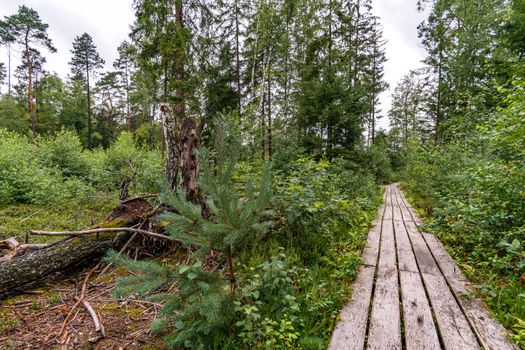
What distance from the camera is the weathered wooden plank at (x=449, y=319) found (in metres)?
1.72

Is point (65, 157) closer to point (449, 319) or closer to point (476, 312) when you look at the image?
point (449, 319)

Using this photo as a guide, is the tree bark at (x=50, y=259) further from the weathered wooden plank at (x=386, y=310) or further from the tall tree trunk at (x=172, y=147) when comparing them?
the weathered wooden plank at (x=386, y=310)

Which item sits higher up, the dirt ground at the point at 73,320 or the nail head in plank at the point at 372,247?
the nail head in plank at the point at 372,247

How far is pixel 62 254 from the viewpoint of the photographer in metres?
3.02

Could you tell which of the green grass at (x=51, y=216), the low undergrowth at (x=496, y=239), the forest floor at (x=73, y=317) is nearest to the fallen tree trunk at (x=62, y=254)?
the forest floor at (x=73, y=317)

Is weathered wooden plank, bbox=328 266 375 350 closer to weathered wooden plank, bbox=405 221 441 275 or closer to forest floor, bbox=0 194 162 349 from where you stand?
weathered wooden plank, bbox=405 221 441 275

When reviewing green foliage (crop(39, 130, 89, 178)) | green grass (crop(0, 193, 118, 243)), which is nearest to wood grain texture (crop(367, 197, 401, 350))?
green grass (crop(0, 193, 118, 243))

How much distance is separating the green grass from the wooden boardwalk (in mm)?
5735

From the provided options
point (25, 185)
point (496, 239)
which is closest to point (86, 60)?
point (25, 185)

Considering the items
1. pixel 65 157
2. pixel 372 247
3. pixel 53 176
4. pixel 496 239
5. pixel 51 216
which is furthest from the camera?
pixel 65 157

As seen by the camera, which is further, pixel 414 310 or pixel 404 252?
pixel 404 252

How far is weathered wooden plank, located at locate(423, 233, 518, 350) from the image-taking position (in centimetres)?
172

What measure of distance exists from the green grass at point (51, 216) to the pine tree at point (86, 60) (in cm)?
2864

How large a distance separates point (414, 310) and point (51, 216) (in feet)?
26.2
